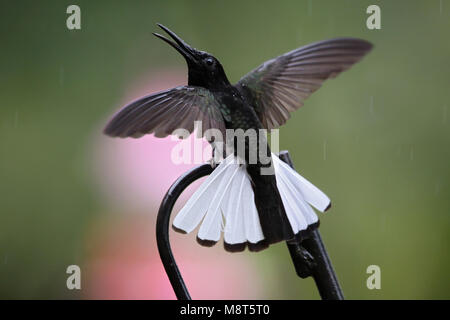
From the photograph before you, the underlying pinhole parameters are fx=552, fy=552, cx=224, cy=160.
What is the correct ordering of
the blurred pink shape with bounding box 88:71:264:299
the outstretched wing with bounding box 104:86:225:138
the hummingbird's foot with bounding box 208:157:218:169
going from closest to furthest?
1. the outstretched wing with bounding box 104:86:225:138
2. the hummingbird's foot with bounding box 208:157:218:169
3. the blurred pink shape with bounding box 88:71:264:299

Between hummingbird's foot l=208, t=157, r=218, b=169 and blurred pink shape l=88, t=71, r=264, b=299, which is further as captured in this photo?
blurred pink shape l=88, t=71, r=264, b=299

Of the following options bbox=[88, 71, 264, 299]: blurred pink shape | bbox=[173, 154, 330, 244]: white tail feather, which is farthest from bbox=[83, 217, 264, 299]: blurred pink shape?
bbox=[173, 154, 330, 244]: white tail feather

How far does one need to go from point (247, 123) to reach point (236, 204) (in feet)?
0.34

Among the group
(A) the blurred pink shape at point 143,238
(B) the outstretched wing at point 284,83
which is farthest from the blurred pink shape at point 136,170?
(B) the outstretched wing at point 284,83

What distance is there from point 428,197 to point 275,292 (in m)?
0.59

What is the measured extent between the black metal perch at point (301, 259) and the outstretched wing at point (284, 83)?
0.16 meters

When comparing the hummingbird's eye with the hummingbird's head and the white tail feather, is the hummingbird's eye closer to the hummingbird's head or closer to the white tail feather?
the hummingbird's head

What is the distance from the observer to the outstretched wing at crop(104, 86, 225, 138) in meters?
0.58

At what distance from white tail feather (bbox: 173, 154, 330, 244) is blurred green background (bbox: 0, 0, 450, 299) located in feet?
3.41

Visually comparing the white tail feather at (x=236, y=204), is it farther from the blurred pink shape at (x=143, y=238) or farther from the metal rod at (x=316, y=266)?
the blurred pink shape at (x=143, y=238)

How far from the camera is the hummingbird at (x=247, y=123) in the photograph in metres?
0.63

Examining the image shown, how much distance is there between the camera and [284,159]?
744 millimetres

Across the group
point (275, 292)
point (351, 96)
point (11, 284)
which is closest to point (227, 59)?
point (351, 96)

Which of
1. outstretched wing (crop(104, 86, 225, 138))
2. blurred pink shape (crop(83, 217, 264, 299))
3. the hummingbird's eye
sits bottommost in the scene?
blurred pink shape (crop(83, 217, 264, 299))
